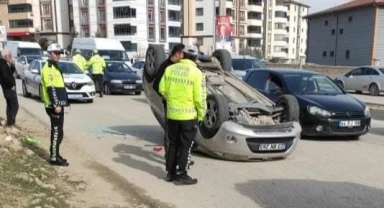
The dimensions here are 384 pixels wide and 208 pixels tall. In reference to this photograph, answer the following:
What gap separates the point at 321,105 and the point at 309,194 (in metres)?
4.00

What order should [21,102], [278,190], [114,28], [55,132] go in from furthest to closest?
[114,28]
[21,102]
[55,132]
[278,190]

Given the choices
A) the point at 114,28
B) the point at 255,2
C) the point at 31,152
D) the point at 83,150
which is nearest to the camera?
the point at 31,152

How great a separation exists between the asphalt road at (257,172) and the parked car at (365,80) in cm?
1275

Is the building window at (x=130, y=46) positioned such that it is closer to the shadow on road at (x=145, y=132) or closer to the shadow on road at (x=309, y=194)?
the shadow on road at (x=145, y=132)

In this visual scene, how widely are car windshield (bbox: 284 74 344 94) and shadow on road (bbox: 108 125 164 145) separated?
3.24 metres

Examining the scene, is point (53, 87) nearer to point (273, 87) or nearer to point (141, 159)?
point (141, 159)

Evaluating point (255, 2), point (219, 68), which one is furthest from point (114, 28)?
point (219, 68)

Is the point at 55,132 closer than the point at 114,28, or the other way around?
the point at 55,132

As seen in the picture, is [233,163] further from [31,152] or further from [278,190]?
[31,152]

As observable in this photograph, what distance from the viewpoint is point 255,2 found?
93.3m

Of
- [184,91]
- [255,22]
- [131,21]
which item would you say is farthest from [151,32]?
[184,91]

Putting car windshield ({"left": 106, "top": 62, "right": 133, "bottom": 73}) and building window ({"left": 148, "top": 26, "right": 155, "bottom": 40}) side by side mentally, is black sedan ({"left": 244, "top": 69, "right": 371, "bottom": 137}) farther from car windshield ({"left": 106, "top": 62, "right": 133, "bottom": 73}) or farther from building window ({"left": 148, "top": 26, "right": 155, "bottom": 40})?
building window ({"left": 148, "top": 26, "right": 155, "bottom": 40})

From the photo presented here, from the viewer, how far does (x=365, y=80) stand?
22.9 m

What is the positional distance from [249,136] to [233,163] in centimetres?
57
